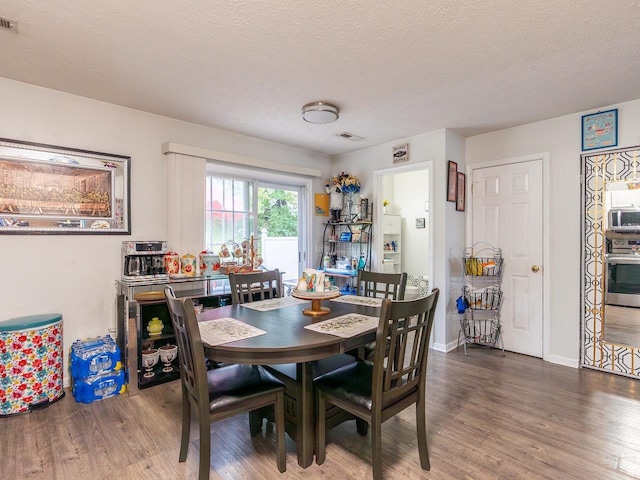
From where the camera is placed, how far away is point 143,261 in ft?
9.97

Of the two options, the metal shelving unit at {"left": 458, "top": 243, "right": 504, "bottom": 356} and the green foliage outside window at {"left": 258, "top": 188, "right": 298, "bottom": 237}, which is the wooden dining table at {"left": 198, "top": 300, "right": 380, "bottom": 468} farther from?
the green foliage outside window at {"left": 258, "top": 188, "right": 298, "bottom": 237}

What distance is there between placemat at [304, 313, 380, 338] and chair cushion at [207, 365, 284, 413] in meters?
0.39

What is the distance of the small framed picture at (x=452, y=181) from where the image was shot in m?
3.81

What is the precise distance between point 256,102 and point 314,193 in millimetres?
1971

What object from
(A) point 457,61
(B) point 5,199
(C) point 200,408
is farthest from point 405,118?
(B) point 5,199

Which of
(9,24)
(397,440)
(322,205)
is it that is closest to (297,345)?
(397,440)

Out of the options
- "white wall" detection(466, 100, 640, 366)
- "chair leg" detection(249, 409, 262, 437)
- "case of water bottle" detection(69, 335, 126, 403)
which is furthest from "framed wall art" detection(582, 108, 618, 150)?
"case of water bottle" detection(69, 335, 126, 403)

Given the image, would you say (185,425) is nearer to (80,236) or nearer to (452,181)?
(80,236)

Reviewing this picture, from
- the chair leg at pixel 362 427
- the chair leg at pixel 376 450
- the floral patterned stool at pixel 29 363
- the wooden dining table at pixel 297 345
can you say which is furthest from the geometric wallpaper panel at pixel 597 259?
the floral patterned stool at pixel 29 363

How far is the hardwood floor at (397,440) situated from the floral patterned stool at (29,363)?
0.10 m

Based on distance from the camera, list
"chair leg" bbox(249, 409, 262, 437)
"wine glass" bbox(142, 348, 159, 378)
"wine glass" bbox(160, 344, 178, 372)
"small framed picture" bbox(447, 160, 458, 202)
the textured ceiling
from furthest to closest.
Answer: "small framed picture" bbox(447, 160, 458, 202), "wine glass" bbox(160, 344, 178, 372), "wine glass" bbox(142, 348, 159, 378), "chair leg" bbox(249, 409, 262, 437), the textured ceiling

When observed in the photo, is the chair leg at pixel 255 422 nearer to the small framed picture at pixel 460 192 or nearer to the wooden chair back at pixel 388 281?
the wooden chair back at pixel 388 281

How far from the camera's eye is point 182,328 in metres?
1.68

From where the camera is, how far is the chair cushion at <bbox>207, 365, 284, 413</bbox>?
169 cm
